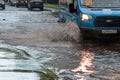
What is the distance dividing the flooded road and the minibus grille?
0.74 meters

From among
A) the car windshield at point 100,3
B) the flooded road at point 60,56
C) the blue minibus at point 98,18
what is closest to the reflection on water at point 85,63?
the flooded road at point 60,56

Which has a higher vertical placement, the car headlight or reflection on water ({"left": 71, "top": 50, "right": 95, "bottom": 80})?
the car headlight

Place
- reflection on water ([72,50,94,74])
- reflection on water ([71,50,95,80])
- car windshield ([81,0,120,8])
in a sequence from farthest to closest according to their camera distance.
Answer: car windshield ([81,0,120,8]) < reflection on water ([72,50,94,74]) < reflection on water ([71,50,95,80])

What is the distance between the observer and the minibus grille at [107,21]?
15125mm

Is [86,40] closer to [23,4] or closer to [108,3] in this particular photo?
[108,3]

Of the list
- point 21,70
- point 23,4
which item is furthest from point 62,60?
point 23,4

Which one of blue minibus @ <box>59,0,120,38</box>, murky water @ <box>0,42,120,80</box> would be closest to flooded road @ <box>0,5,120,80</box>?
murky water @ <box>0,42,120,80</box>

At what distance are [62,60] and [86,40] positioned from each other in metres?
4.64

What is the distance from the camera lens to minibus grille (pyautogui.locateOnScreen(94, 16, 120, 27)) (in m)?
15.1

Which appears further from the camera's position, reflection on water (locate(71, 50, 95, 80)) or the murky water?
reflection on water (locate(71, 50, 95, 80))

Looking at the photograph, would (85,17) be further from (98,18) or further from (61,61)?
(61,61)

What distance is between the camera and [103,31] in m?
15.3

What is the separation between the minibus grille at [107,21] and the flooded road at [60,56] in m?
0.74

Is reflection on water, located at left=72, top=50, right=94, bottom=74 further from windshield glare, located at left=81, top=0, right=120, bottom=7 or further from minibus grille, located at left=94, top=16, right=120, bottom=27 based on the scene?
windshield glare, located at left=81, top=0, right=120, bottom=7
